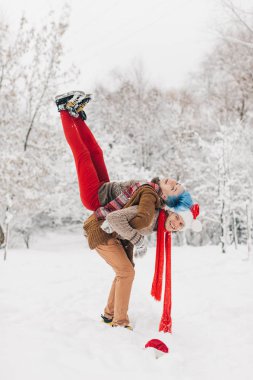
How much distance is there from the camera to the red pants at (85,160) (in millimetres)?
3297

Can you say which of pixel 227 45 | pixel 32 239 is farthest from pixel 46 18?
pixel 32 239

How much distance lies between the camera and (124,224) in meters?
2.86

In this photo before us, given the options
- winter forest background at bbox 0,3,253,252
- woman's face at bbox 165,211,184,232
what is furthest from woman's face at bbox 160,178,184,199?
winter forest background at bbox 0,3,253,252

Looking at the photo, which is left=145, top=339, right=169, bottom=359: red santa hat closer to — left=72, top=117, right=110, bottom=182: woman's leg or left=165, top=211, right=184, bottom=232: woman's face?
left=165, top=211, right=184, bottom=232: woman's face

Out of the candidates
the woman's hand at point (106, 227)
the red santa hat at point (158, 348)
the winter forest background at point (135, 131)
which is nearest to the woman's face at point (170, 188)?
the woman's hand at point (106, 227)

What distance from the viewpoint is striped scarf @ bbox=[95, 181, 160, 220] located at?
3.21 meters

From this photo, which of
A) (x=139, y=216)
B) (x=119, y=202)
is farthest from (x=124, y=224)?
(x=119, y=202)

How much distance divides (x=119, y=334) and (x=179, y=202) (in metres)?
1.22

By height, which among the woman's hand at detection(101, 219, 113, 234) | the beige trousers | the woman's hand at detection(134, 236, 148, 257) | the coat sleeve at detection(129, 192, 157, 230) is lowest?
the beige trousers

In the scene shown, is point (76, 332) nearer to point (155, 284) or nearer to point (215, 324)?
point (155, 284)

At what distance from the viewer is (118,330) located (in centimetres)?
301

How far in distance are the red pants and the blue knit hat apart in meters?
0.66

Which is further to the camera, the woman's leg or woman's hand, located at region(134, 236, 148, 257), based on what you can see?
the woman's leg

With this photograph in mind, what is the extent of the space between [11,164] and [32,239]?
50.2 feet
